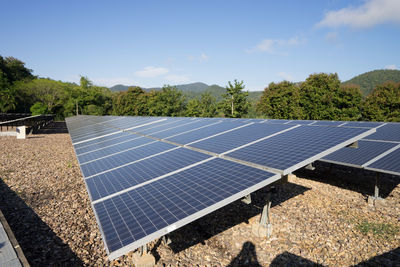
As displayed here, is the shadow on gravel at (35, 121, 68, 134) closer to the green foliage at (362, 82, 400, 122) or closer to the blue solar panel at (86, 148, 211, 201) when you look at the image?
the blue solar panel at (86, 148, 211, 201)

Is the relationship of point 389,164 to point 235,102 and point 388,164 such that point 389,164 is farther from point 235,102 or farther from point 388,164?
point 235,102

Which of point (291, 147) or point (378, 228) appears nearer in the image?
point (291, 147)

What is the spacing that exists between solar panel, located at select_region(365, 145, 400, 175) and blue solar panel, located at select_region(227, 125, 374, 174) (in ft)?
10.8

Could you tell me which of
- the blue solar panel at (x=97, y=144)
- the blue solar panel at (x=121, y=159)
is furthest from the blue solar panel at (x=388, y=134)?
the blue solar panel at (x=97, y=144)

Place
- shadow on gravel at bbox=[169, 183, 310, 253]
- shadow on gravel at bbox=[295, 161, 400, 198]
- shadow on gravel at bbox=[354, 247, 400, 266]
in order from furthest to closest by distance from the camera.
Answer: shadow on gravel at bbox=[295, 161, 400, 198] → shadow on gravel at bbox=[169, 183, 310, 253] → shadow on gravel at bbox=[354, 247, 400, 266]

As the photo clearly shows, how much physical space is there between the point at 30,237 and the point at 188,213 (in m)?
6.29

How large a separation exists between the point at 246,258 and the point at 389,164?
6.69 metres

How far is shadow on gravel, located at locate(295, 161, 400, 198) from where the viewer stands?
1010cm

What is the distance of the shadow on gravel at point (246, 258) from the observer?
538 cm

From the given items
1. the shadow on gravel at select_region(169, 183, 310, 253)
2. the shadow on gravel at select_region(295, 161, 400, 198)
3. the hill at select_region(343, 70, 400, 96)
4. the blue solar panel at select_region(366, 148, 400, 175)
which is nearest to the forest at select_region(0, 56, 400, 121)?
the shadow on gravel at select_region(295, 161, 400, 198)

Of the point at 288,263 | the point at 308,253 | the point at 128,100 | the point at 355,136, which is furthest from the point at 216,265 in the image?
the point at 128,100

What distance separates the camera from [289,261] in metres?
5.43

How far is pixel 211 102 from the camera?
176 feet

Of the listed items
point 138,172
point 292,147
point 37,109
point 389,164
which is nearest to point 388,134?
point 389,164
